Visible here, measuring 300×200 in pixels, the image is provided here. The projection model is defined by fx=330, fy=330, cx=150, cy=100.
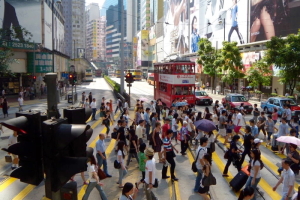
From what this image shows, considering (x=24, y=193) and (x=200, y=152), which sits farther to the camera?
(x=24, y=193)

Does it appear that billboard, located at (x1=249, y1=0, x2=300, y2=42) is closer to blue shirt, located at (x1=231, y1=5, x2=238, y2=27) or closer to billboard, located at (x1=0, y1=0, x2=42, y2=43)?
blue shirt, located at (x1=231, y1=5, x2=238, y2=27)

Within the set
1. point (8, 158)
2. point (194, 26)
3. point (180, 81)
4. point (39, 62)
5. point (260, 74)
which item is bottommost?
point (8, 158)

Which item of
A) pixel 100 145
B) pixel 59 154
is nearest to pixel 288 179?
pixel 100 145

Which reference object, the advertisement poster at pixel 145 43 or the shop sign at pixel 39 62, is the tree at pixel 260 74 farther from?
the advertisement poster at pixel 145 43

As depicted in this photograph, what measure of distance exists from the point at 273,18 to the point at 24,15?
31.4 m

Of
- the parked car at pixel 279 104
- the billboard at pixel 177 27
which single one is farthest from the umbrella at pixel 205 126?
the billboard at pixel 177 27

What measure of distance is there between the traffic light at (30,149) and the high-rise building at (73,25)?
405 feet

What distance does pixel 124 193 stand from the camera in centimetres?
561

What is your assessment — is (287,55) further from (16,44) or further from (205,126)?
(16,44)

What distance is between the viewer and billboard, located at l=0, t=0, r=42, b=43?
42.0 meters

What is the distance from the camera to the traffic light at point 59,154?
3271mm

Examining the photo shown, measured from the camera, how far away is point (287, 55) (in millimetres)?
26922

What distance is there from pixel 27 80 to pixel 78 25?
98.0 meters

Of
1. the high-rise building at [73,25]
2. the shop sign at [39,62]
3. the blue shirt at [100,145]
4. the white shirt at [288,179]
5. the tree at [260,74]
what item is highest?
the high-rise building at [73,25]
